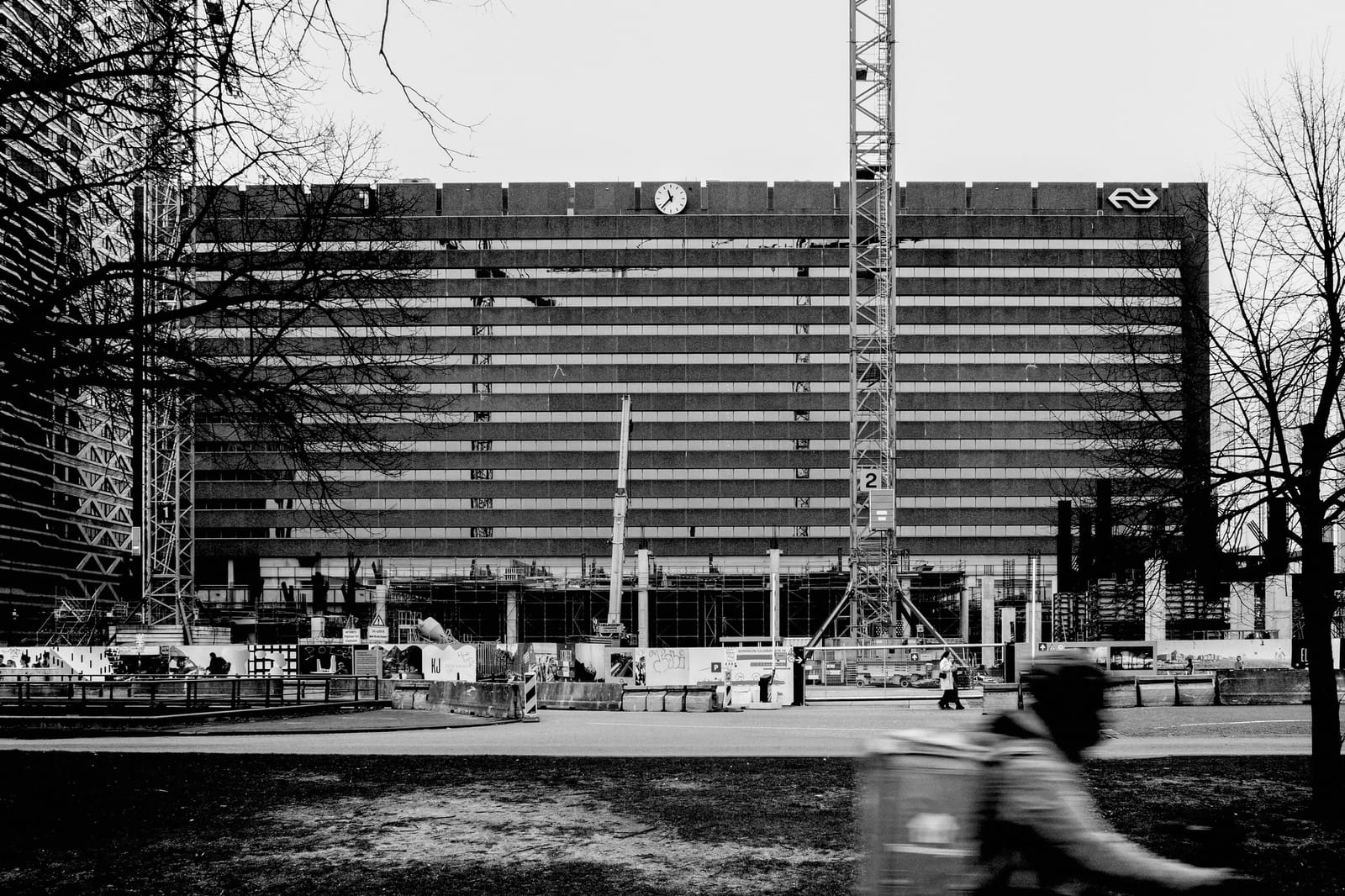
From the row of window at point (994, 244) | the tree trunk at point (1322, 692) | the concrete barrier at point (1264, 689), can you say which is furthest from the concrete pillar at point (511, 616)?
the tree trunk at point (1322, 692)

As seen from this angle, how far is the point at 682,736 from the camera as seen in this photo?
Answer: 24062 millimetres

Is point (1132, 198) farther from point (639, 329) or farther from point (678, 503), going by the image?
point (678, 503)

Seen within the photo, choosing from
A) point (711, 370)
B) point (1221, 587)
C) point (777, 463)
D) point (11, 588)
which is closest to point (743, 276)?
point (711, 370)

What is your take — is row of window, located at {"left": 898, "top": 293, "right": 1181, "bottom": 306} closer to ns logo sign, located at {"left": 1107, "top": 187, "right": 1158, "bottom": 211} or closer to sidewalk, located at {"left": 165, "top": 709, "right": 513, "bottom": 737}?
ns logo sign, located at {"left": 1107, "top": 187, "right": 1158, "bottom": 211}

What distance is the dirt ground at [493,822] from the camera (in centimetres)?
922

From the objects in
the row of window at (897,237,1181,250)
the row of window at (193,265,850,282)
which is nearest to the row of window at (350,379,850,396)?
the row of window at (193,265,850,282)

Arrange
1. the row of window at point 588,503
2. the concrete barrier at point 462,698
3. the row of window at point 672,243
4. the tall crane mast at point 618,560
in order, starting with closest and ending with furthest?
the concrete barrier at point 462,698 → the tall crane mast at point 618,560 → the row of window at point 588,503 → the row of window at point 672,243

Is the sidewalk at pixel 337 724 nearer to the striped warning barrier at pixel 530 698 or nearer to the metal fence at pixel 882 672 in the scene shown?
the striped warning barrier at pixel 530 698

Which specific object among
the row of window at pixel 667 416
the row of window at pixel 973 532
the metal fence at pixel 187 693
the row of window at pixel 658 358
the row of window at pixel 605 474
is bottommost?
the metal fence at pixel 187 693

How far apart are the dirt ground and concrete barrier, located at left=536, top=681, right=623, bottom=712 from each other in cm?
1972

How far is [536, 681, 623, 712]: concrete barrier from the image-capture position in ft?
120

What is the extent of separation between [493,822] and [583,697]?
25.9 m

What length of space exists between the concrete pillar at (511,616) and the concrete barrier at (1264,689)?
72476 mm

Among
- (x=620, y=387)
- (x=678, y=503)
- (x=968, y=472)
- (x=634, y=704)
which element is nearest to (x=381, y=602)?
(x=678, y=503)
